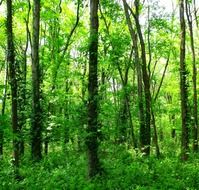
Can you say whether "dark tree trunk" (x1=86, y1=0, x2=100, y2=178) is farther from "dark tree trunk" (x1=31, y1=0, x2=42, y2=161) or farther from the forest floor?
"dark tree trunk" (x1=31, y1=0, x2=42, y2=161)

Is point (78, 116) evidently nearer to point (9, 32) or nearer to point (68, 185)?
point (68, 185)

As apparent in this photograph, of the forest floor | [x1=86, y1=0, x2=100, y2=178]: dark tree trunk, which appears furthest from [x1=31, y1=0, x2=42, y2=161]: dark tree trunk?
[x1=86, y1=0, x2=100, y2=178]: dark tree trunk

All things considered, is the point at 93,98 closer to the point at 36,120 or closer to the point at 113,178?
the point at 113,178

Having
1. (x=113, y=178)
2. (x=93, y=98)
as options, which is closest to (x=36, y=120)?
(x=113, y=178)

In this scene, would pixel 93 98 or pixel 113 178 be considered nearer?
pixel 93 98

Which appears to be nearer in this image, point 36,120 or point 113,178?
point 113,178

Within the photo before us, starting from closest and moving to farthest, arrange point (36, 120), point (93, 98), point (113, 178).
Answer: point (93, 98) → point (113, 178) → point (36, 120)

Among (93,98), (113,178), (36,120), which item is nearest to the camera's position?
(93,98)

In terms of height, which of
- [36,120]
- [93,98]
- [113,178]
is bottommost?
[113,178]

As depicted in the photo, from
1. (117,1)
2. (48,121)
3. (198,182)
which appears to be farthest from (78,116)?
(117,1)

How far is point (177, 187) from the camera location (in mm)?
10141

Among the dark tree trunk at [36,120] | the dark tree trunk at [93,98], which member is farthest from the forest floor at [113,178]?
the dark tree trunk at [36,120]

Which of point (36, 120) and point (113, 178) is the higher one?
point (36, 120)

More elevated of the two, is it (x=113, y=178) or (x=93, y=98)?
(x=93, y=98)
